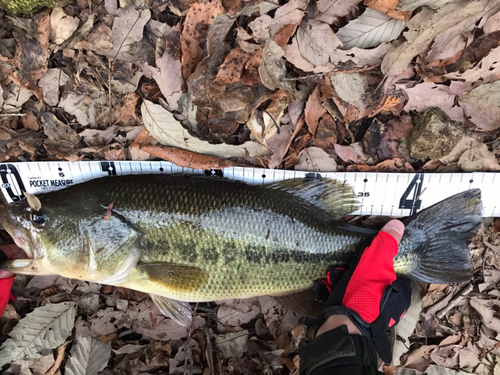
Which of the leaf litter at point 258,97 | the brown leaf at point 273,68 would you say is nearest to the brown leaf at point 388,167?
the leaf litter at point 258,97

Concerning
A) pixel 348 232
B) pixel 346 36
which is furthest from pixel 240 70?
pixel 348 232

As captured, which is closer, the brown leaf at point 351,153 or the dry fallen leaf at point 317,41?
the dry fallen leaf at point 317,41

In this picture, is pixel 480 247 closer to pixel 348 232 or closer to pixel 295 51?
pixel 348 232

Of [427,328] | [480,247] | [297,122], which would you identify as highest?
[297,122]

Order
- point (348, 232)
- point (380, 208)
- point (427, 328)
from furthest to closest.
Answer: point (427, 328)
point (380, 208)
point (348, 232)

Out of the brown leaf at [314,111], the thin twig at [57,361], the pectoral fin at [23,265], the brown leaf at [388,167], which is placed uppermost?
the brown leaf at [314,111]

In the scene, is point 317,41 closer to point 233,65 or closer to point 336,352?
point 233,65

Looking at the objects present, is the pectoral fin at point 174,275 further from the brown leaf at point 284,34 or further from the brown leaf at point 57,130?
the brown leaf at point 284,34

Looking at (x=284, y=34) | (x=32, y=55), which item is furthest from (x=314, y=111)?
(x=32, y=55)
